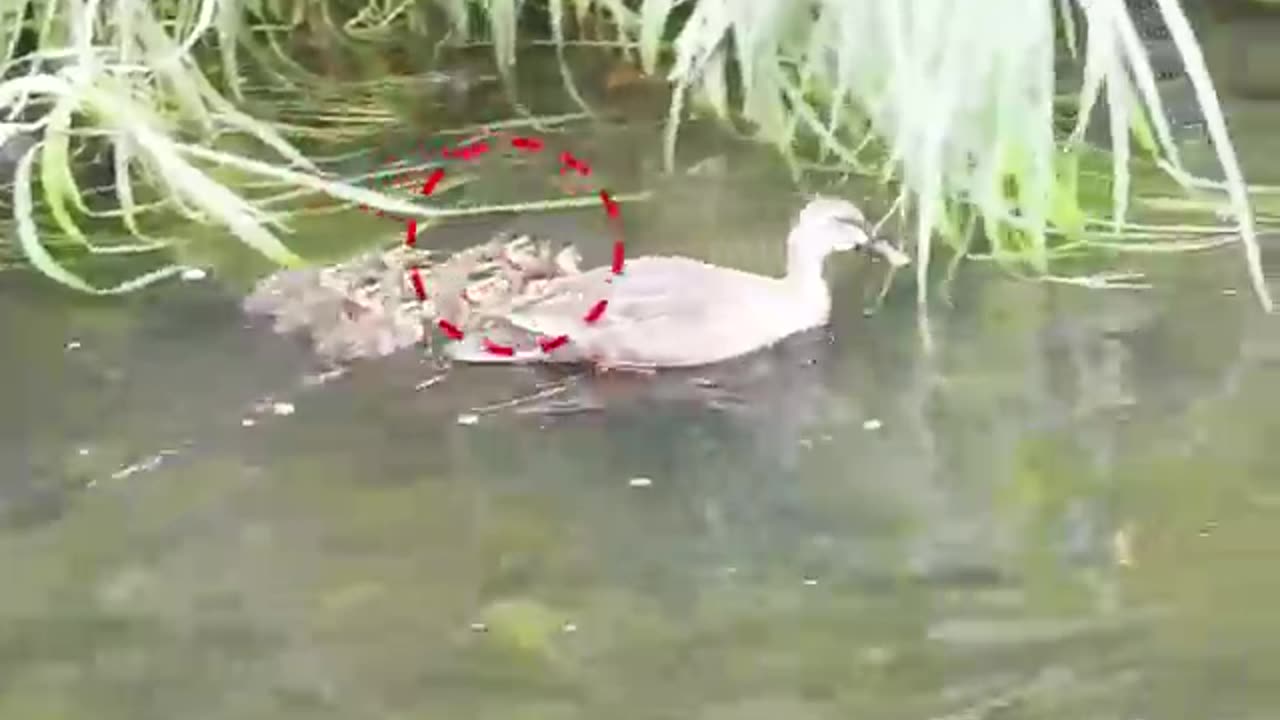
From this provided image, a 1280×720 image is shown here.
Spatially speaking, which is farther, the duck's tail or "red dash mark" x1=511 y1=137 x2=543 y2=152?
"red dash mark" x1=511 y1=137 x2=543 y2=152

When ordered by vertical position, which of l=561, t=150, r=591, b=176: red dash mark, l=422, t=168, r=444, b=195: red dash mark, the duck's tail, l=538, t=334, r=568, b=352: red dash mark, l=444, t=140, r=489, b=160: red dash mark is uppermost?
l=444, t=140, r=489, b=160: red dash mark

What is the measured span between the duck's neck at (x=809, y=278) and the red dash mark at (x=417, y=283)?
0.50ft

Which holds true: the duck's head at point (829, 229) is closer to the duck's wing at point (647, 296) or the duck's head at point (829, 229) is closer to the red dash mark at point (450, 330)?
the duck's wing at point (647, 296)

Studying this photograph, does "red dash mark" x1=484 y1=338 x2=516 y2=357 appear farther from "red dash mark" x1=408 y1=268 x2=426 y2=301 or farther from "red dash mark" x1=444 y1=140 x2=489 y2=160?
"red dash mark" x1=444 y1=140 x2=489 y2=160

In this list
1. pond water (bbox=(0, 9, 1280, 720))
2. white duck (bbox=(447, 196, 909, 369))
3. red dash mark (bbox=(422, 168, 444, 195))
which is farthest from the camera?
red dash mark (bbox=(422, 168, 444, 195))

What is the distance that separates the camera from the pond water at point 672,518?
486mm

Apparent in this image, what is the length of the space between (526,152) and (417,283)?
0.42 ft

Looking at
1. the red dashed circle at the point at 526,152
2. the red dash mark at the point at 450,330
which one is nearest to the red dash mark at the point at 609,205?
the red dashed circle at the point at 526,152

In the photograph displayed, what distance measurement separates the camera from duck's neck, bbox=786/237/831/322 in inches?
26.0

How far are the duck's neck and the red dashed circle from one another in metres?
0.07

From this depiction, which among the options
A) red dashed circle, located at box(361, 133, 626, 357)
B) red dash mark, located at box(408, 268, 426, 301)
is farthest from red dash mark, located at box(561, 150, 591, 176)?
red dash mark, located at box(408, 268, 426, 301)

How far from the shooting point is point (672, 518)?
0.55 meters

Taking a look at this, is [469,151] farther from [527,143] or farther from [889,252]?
[889,252]

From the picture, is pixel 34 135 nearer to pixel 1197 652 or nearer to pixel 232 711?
pixel 232 711
